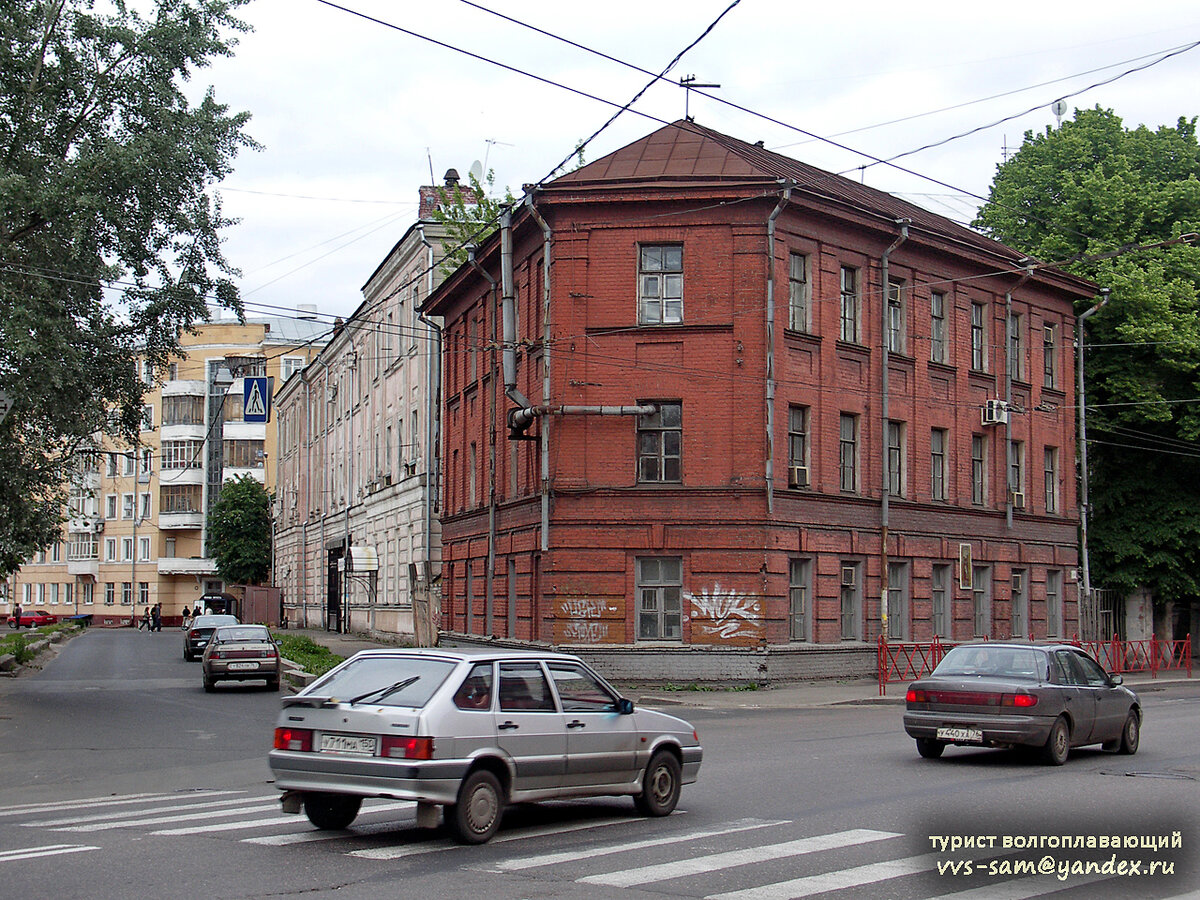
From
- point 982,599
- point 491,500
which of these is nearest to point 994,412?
point 982,599

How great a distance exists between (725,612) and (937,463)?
9.21m

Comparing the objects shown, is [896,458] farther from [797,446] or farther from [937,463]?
[797,446]

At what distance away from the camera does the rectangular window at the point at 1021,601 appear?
37.1 m

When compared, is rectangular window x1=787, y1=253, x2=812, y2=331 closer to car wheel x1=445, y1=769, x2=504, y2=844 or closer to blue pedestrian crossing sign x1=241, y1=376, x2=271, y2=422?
blue pedestrian crossing sign x1=241, y1=376, x2=271, y2=422

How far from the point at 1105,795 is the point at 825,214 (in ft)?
65.8

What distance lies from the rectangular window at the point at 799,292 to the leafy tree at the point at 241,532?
63256 mm

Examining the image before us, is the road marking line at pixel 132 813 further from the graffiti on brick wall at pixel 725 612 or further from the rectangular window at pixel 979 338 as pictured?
the rectangular window at pixel 979 338

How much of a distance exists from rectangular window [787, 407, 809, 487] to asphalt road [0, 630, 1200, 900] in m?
11.2

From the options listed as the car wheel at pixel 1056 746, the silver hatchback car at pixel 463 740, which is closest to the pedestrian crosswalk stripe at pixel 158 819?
the silver hatchback car at pixel 463 740

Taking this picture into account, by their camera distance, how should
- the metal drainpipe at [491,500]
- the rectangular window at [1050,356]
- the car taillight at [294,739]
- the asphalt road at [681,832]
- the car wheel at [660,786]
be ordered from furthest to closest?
1. the rectangular window at [1050,356]
2. the metal drainpipe at [491,500]
3. the car wheel at [660,786]
4. the car taillight at [294,739]
5. the asphalt road at [681,832]

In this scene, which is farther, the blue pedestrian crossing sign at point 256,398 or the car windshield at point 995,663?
the blue pedestrian crossing sign at point 256,398

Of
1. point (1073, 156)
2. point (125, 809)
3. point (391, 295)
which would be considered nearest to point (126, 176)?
point (125, 809)

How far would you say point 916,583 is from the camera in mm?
33000

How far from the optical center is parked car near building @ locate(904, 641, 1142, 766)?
15.1 m
